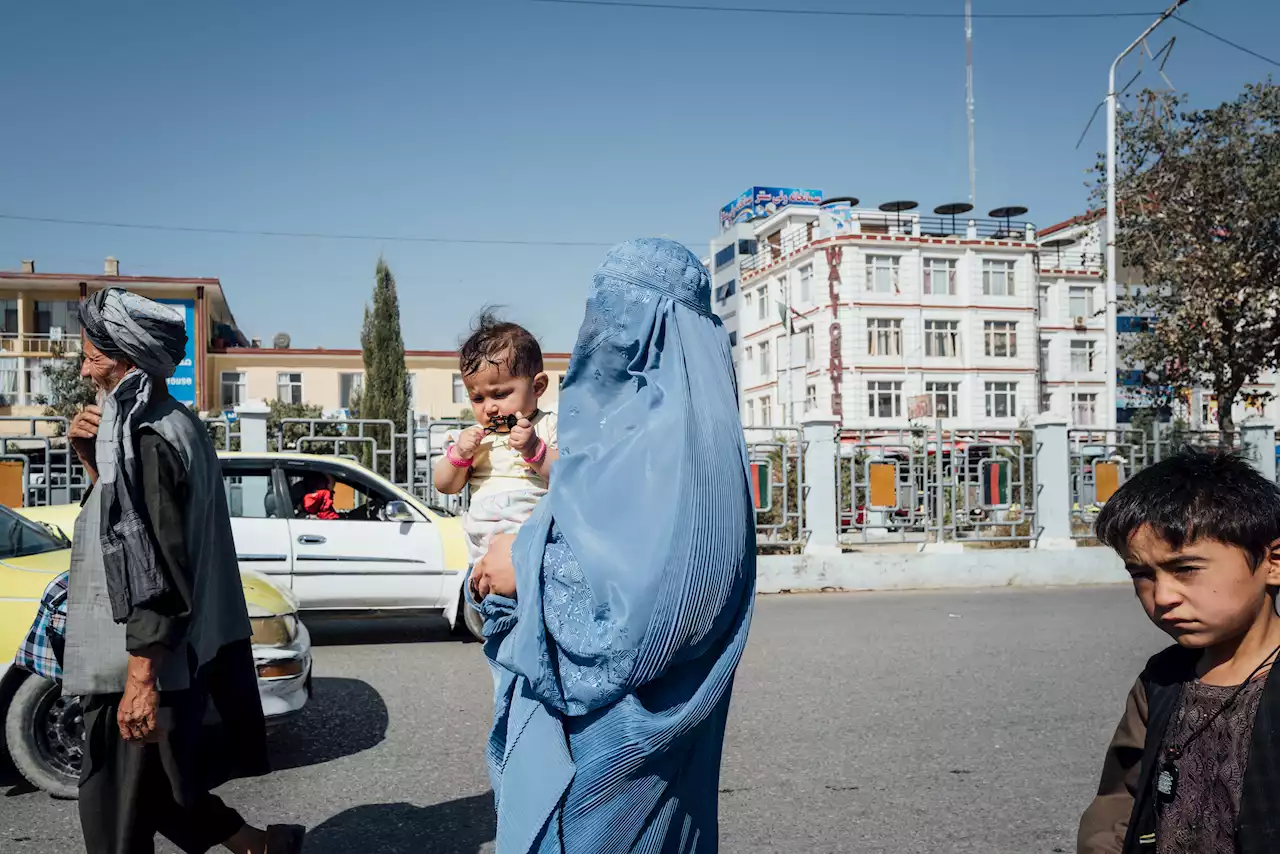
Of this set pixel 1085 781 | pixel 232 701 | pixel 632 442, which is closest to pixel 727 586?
pixel 632 442

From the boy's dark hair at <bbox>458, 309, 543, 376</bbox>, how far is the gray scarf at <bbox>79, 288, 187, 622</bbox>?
881 millimetres

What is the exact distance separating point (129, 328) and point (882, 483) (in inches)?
461

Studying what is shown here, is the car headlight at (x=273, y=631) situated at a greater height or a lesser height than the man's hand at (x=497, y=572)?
lesser

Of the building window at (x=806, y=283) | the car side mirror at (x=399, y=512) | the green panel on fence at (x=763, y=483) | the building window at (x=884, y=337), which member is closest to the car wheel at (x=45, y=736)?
the car side mirror at (x=399, y=512)

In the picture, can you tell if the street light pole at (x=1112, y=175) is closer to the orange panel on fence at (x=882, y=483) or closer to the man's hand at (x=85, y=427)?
Answer: the orange panel on fence at (x=882, y=483)

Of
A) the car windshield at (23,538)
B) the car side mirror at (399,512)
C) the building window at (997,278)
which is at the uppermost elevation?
the building window at (997,278)

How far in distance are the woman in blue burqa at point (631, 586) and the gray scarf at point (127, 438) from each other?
49.5 inches

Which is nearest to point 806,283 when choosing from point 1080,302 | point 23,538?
point 1080,302

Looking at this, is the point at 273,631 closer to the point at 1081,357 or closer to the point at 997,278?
the point at 997,278

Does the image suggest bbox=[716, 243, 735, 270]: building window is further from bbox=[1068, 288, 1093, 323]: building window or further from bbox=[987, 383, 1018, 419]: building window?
bbox=[1068, 288, 1093, 323]: building window

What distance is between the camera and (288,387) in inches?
2133

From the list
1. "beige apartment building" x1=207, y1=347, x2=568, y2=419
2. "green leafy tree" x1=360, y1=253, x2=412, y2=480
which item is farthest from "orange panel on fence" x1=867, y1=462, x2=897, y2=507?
"beige apartment building" x1=207, y1=347, x2=568, y2=419

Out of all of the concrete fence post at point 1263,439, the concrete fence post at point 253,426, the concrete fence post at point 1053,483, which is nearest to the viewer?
the concrete fence post at point 253,426

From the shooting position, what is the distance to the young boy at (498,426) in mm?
3400
